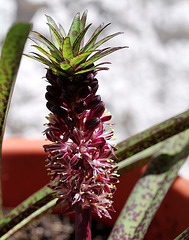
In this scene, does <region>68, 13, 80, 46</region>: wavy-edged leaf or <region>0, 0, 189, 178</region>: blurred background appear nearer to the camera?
<region>68, 13, 80, 46</region>: wavy-edged leaf

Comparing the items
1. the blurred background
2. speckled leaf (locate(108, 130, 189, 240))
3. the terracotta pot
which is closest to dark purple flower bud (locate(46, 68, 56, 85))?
speckled leaf (locate(108, 130, 189, 240))

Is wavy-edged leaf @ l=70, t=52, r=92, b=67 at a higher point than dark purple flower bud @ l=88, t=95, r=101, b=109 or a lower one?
higher

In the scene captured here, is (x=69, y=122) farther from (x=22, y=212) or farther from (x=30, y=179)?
(x=30, y=179)

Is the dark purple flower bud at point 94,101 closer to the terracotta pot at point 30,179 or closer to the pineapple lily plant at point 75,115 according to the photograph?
the pineapple lily plant at point 75,115

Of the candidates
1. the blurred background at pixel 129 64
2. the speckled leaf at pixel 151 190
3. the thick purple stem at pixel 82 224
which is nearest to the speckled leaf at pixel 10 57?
the thick purple stem at pixel 82 224

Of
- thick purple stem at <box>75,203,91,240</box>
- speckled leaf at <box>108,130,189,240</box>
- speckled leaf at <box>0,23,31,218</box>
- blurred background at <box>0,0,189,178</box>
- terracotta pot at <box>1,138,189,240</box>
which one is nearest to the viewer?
speckled leaf at <box>0,23,31,218</box>

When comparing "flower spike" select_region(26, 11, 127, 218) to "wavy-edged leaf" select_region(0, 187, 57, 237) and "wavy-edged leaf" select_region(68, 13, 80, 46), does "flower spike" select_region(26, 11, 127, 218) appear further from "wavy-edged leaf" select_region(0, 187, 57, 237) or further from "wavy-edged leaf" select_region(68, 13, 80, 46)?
"wavy-edged leaf" select_region(0, 187, 57, 237)
